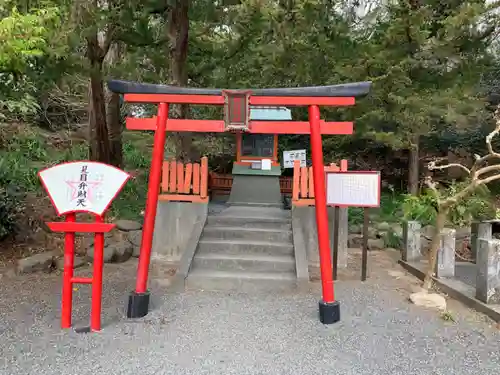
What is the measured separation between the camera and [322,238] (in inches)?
189

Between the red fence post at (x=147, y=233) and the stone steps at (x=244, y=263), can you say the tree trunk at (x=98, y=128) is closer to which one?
the stone steps at (x=244, y=263)

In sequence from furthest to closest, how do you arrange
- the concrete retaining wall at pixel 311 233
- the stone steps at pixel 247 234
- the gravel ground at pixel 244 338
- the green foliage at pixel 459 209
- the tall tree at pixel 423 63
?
1. the tall tree at pixel 423 63
2. the green foliage at pixel 459 209
3. the concrete retaining wall at pixel 311 233
4. the stone steps at pixel 247 234
5. the gravel ground at pixel 244 338

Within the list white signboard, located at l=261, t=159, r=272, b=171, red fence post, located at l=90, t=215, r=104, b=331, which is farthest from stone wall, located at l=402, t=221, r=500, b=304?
red fence post, located at l=90, t=215, r=104, b=331

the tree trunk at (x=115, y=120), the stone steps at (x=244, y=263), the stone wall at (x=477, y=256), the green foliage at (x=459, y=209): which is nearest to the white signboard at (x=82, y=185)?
the stone steps at (x=244, y=263)

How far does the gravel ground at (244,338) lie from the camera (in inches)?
136

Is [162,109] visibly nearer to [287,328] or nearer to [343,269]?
[287,328]

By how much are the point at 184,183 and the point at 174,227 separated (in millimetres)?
734

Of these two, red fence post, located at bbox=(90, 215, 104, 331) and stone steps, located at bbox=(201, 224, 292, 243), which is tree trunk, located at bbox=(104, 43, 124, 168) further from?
red fence post, located at bbox=(90, 215, 104, 331)

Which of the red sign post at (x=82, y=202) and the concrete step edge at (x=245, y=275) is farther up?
the red sign post at (x=82, y=202)

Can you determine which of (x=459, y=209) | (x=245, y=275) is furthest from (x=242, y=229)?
(x=459, y=209)

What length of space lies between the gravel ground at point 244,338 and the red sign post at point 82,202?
0.34m

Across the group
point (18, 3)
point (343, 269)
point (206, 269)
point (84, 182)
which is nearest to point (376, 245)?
point (343, 269)

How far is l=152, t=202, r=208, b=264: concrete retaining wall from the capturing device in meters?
7.14

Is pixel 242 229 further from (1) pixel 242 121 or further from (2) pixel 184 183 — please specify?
(1) pixel 242 121
